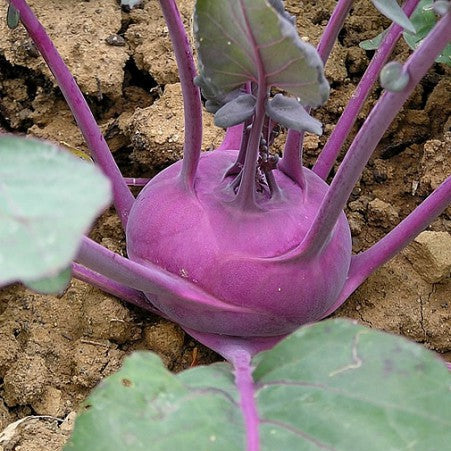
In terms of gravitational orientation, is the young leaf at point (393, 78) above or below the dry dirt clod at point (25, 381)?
above

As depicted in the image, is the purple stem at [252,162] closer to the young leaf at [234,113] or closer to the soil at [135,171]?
the young leaf at [234,113]

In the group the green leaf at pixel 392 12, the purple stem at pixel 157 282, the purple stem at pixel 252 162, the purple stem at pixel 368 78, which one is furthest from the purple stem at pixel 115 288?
the green leaf at pixel 392 12

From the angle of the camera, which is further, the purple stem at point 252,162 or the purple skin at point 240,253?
the purple skin at point 240,253

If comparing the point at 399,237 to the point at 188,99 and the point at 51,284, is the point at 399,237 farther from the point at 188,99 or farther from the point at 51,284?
the point at 51,284

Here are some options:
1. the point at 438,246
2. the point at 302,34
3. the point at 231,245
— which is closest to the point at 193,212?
the point at 231,245

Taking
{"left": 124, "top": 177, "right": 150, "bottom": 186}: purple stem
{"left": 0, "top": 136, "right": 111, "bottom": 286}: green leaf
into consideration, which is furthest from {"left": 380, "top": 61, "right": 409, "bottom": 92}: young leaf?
{"left": 124, "top": 177, "right": 150, "bottom": 186}: purple stem

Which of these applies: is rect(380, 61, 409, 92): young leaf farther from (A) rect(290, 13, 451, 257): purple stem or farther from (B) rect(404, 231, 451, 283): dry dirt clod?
(B) rect(404, 231, 451, 283): dry dirt clod
